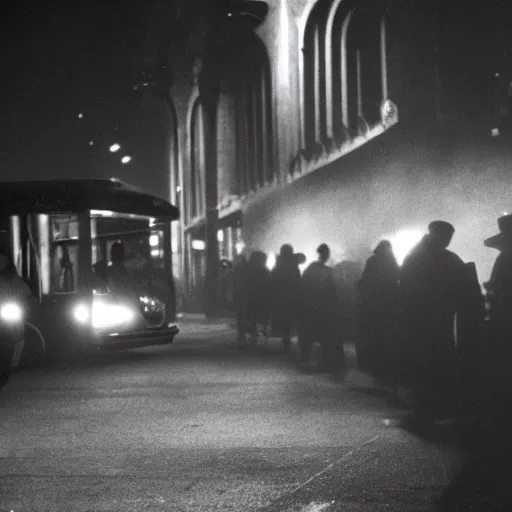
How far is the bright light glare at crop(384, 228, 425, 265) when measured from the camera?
2003cm

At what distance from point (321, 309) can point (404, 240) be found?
8267 millimetres

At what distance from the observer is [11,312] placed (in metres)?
9.91

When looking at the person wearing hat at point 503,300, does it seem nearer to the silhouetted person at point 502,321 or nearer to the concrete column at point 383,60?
the silhouetted person at point 502,321

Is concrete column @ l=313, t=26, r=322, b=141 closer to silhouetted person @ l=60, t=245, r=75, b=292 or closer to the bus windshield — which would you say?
the bus windshield

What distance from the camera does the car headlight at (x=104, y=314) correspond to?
13.7m

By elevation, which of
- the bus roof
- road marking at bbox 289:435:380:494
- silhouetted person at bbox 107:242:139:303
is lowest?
road marking at bbox 289:435:380:494

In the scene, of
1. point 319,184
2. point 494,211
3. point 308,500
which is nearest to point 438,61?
point 494,211

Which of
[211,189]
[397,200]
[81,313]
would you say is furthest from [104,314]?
[211,189]

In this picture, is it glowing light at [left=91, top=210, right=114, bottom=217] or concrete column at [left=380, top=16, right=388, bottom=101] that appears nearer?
glowing light at [left=91, top=210, right=114, bottom=217]

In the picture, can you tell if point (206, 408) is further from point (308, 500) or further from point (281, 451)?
point (308, 500)

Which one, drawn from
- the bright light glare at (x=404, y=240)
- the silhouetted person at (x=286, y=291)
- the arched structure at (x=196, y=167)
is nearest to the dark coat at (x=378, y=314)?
the silhouetted person at (x=286, y=291)

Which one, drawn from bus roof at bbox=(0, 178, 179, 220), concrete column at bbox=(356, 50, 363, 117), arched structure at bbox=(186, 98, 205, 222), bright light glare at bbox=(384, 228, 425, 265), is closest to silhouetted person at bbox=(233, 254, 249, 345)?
bus roof at bbox=(0, 178, 179, 220)

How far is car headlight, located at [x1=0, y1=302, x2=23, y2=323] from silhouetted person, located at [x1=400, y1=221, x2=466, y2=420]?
179 inches

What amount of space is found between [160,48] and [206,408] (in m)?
47.4
